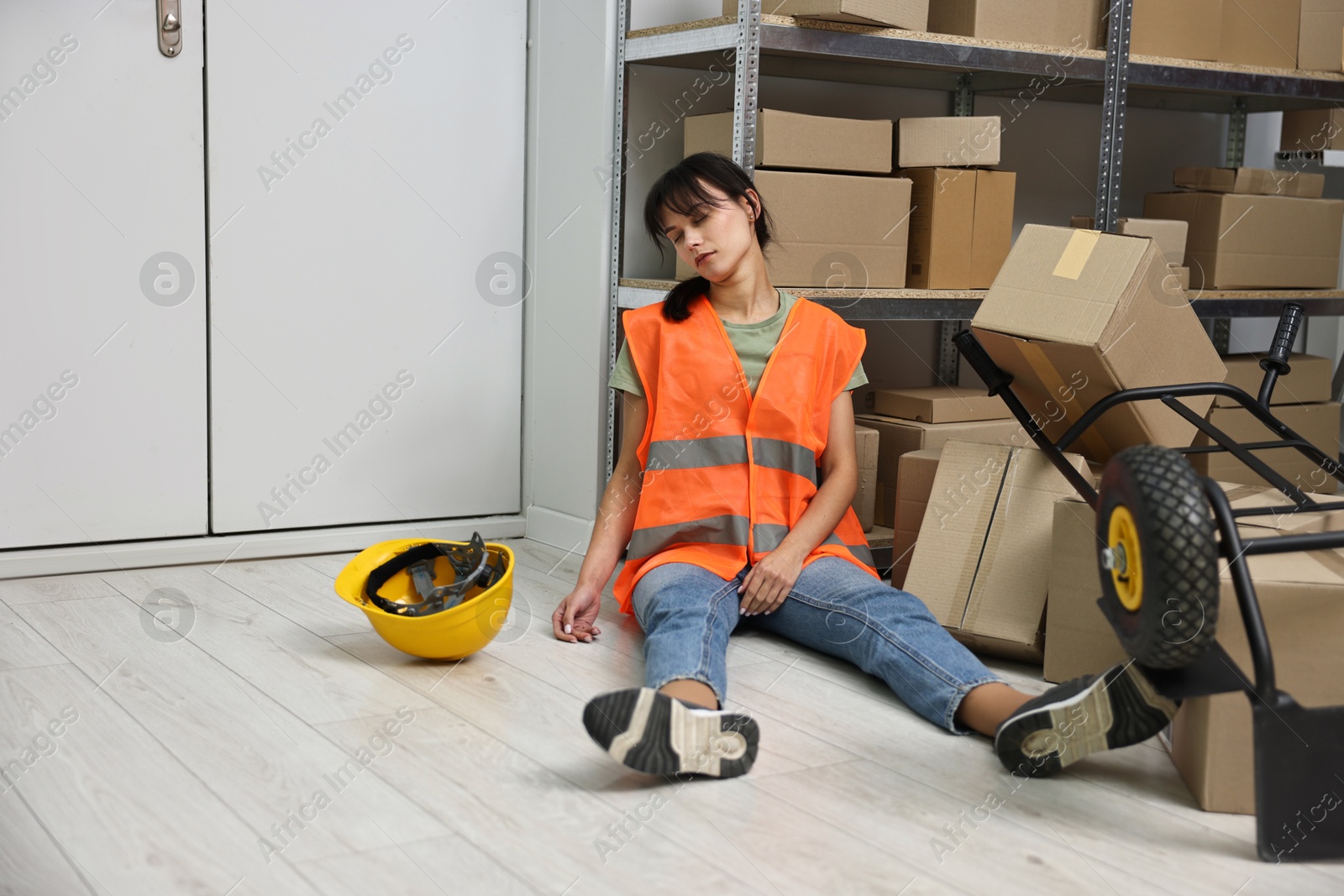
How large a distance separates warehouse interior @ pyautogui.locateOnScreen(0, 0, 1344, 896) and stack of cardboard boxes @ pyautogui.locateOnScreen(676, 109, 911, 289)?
11 mm

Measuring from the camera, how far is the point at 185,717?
1.60m

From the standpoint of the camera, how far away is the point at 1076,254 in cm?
184

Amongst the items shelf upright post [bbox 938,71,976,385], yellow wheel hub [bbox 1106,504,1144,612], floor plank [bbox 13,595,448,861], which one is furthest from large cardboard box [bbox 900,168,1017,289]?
floor plank [bbox 13,595,448,861]

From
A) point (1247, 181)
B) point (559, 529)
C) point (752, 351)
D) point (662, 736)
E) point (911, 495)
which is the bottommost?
point (559, 529)

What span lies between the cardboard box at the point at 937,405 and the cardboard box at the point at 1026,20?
726 millimetres

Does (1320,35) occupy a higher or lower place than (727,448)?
higher

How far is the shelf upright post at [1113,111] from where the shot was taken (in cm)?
259

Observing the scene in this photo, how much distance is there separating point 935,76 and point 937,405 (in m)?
0.80

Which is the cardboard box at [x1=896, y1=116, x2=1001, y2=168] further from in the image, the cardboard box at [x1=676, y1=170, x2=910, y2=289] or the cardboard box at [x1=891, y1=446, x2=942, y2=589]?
the cardboard box at [x1=891, y1=446, x2=942, y2=589]

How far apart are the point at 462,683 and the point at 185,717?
1.25 feet

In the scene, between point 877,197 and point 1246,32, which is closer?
point 877,197

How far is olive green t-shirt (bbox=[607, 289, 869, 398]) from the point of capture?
6.63ft

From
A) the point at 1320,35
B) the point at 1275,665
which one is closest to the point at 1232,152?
the point at 1320,35

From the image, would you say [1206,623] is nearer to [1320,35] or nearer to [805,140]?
[805,140]
